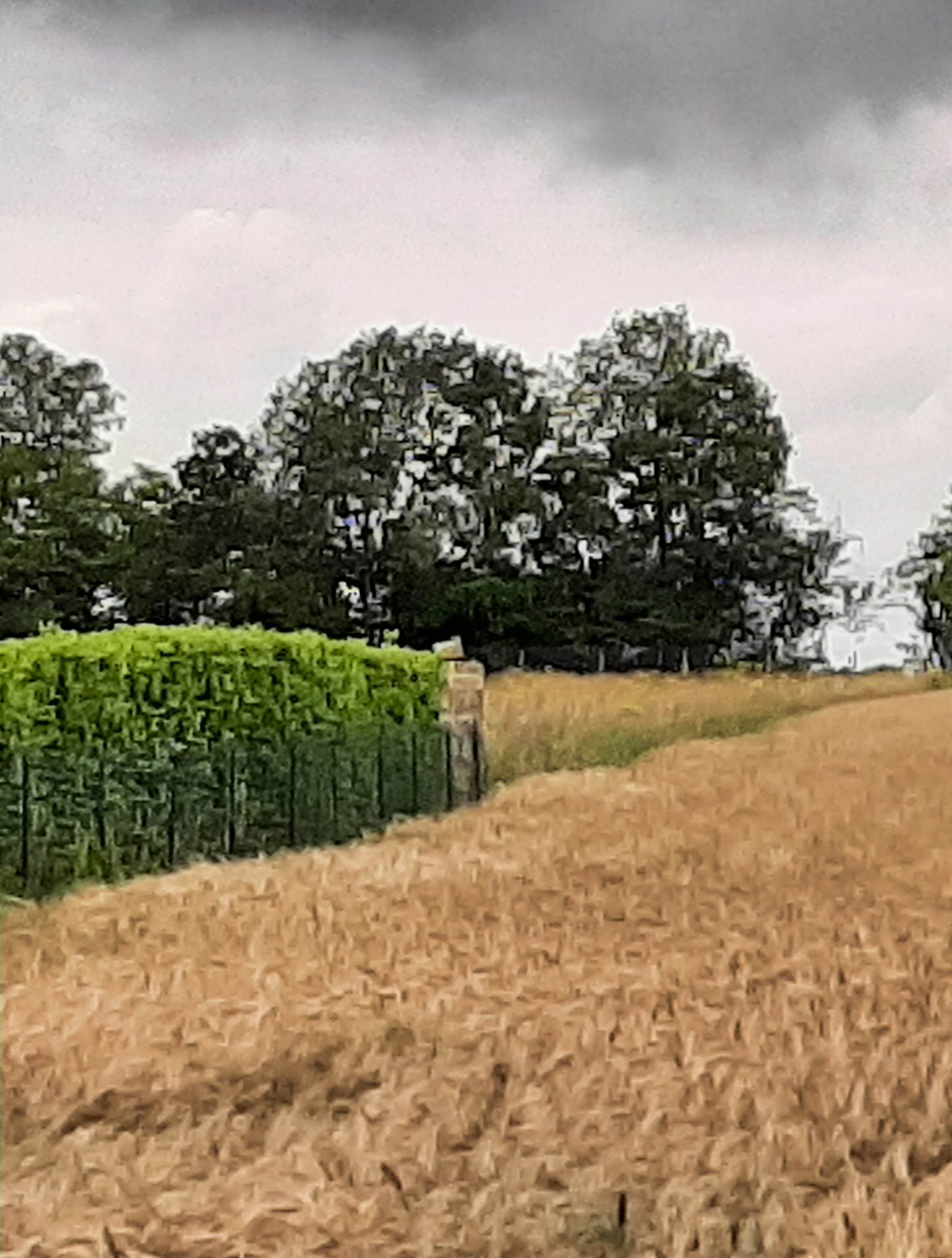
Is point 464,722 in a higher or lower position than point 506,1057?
higher

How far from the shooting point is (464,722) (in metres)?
5.39

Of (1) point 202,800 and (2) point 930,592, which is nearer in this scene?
(1) point 202,800

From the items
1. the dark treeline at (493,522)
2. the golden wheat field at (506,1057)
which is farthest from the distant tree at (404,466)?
the golden wheat field at (506,1057)

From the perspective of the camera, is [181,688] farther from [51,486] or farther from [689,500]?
[51,486]

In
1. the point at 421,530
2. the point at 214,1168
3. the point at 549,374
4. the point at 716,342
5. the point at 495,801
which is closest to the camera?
the point at 214,1168

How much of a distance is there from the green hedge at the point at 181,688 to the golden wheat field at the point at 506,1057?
196cm

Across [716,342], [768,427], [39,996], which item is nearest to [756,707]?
[768,427]

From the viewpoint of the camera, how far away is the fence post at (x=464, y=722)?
5250mm

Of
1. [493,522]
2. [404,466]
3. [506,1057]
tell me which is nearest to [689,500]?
[493,522]

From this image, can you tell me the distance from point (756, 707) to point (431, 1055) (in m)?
5.90

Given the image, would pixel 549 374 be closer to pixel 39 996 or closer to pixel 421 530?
pixel 421 530

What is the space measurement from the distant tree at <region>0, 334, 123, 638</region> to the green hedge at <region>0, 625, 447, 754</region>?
201 inches

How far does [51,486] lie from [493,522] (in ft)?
11.9

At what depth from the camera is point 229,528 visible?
9250 millimetres
